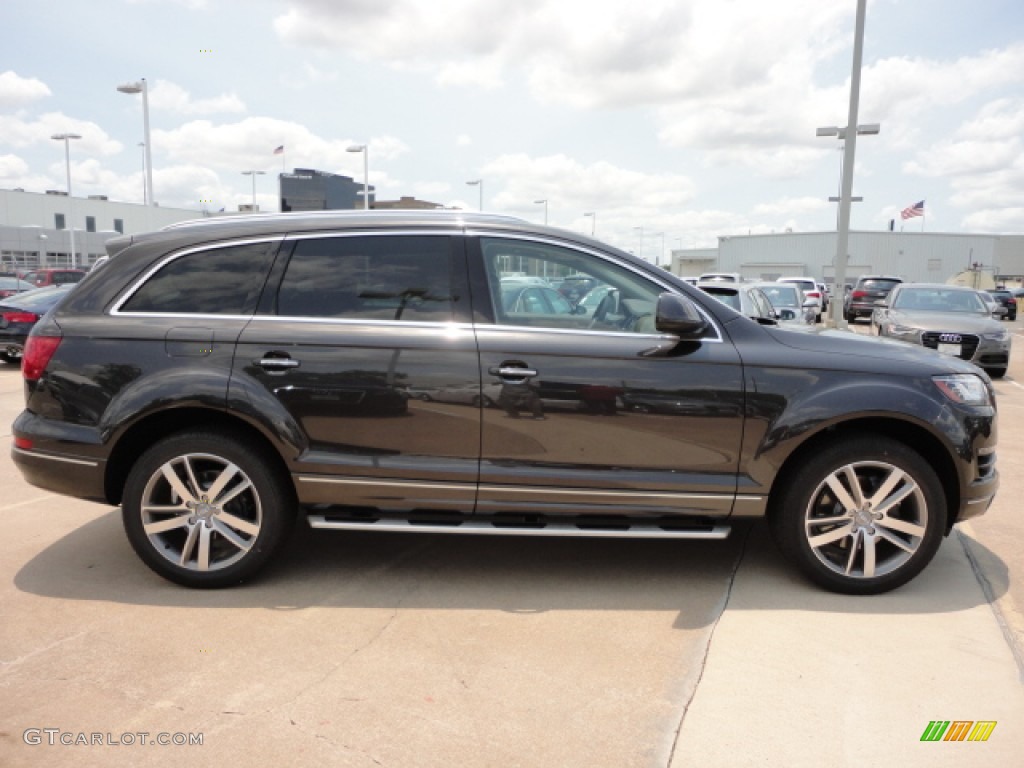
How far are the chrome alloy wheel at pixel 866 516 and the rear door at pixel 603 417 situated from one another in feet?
1.62

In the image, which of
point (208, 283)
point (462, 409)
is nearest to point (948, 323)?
point (462, 409)

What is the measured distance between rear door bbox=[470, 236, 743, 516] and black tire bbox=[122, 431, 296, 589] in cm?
106

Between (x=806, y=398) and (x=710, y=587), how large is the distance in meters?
1.08

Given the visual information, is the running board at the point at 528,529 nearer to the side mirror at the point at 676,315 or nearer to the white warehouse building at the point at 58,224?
the side mirror at the point at 676,315

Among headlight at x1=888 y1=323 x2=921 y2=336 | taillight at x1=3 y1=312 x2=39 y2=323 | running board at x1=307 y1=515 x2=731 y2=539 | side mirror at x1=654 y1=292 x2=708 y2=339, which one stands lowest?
running board at x1=307 y1=515 x2=731 y2=539

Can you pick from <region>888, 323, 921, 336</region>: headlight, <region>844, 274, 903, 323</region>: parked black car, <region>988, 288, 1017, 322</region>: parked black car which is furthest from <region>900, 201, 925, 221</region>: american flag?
<region>888, 323, 921, 336</region>: headlight

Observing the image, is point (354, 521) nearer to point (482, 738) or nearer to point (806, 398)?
point (482, 738)

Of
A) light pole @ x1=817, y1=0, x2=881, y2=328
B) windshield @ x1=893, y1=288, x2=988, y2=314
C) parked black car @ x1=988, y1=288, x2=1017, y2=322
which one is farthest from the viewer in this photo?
parked black car @ x1=988, y1=288, x2=1017, y2=322

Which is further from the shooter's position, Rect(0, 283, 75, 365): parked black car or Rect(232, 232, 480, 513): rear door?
Rect(0, 283, 75, 365): parked black car

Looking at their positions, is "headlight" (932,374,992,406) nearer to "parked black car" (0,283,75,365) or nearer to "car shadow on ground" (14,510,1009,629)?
"car shadow on ground" (14,510,1009,629)

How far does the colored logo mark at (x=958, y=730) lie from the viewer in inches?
110

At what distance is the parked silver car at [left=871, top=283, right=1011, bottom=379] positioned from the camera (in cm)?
1091

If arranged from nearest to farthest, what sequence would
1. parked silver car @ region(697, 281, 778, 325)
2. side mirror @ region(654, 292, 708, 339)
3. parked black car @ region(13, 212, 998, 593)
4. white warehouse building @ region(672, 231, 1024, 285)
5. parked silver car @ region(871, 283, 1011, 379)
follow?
side mirror @ region(654, 292, 708, 339) < parked black car @ region(13, 212, 998, 593) < parked silver car @ region(697, 281, 778, 325) < parked silver car @ region(871, 283, 1011, 379) < white warehouse building @ region(672, 231, 1024, 285)

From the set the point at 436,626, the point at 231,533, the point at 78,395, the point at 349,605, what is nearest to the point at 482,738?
the point at 436,626
